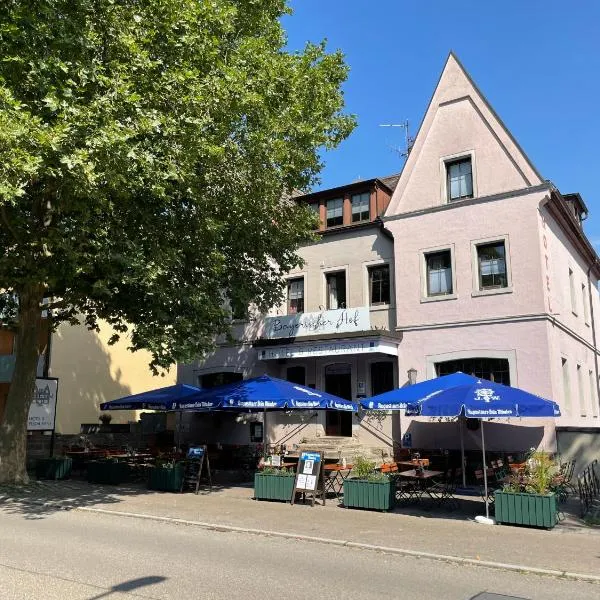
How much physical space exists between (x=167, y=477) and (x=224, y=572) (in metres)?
8.60

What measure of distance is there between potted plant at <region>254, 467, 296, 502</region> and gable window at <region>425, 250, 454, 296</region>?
8236 millimetres

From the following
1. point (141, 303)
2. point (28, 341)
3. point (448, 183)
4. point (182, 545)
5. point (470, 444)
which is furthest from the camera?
point (448, 183)

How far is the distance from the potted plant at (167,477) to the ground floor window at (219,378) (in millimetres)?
8186

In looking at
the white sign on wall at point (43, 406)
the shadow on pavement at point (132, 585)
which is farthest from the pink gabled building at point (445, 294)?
the shadow on pavement at point (132, 585)

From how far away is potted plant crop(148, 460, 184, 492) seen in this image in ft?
50.4

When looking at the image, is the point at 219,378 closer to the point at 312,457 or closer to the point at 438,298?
the point at 438,298

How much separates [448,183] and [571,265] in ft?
18.9

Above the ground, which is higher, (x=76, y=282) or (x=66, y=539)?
(x=76, y=282)

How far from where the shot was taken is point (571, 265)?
21.7 meters

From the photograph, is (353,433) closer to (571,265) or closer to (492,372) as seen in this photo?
(492,372)

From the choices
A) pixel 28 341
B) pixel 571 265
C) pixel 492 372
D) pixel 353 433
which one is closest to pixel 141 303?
pixel 28 341

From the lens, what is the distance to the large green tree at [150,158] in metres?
10.9

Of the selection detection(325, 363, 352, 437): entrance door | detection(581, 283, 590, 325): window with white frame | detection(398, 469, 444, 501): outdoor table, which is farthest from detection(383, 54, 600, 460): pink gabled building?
detection(398, 469, 444, 501): outdoor table

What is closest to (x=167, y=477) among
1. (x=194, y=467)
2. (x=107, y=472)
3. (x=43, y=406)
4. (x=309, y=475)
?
(x=194, y=467)
